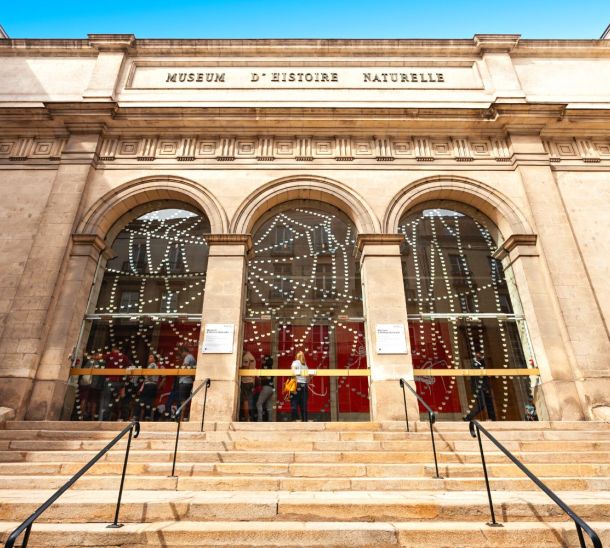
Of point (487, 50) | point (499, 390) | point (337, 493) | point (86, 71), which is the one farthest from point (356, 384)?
point (86, 71)

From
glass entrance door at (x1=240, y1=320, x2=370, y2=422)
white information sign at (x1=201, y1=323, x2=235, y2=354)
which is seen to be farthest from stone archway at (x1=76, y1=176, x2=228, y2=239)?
glass entrance door at (x1=240, y1=320, x2=370, y2=422)

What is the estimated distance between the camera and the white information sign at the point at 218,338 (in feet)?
24.4

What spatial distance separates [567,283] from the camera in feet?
25.9

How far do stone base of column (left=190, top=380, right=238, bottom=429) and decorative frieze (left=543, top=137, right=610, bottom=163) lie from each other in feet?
30.8

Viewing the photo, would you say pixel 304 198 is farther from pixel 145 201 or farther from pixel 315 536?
pixel 315 536

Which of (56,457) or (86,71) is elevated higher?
(86,71)

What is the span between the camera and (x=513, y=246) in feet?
A: 28.0

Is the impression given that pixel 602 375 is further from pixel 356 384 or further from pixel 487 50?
pixel 487 50

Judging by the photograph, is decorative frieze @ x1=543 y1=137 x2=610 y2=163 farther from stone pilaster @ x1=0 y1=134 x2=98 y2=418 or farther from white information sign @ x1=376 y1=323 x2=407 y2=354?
stone pilaster @ x1=0 y1=134 x2=98 y2=418

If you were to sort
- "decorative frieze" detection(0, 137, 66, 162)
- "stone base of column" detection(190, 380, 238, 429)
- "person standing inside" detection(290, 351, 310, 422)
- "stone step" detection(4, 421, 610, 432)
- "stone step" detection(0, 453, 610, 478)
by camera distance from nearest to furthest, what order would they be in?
"stone step" detection(0, 453, 610, 478) < "stone step" detection(4, 421, 610, 432) < "stone base of column" detection(190, 380, 238, 429) < "person standing inside" detection(290, 351, 310, 422) < "decorative frieze" detection(0, 137, 66, 162)

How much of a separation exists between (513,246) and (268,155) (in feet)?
20.2

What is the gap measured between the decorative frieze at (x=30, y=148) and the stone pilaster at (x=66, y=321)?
283 cm

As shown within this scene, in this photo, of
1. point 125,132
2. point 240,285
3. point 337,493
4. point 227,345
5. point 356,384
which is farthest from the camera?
point 356,384

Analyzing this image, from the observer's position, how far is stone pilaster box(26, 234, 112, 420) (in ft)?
23.0
